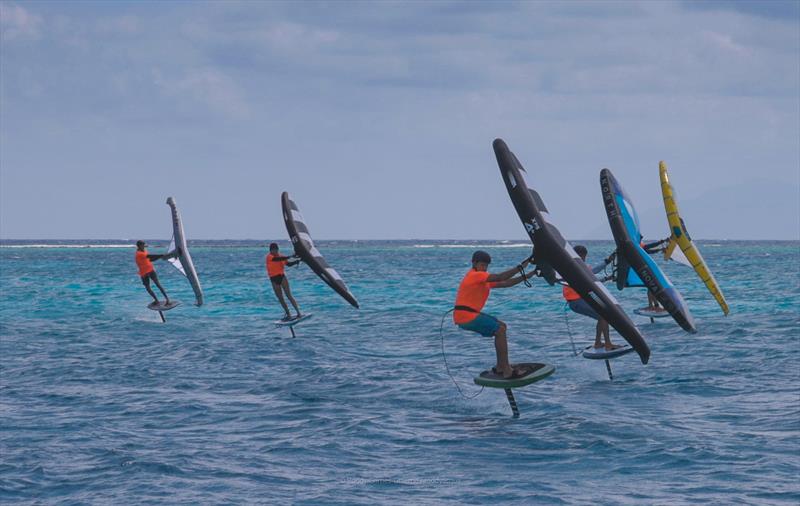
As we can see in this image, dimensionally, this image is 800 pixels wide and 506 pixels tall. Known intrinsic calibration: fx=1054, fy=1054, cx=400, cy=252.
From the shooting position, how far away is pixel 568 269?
15.4 metres

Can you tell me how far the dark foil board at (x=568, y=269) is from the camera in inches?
604

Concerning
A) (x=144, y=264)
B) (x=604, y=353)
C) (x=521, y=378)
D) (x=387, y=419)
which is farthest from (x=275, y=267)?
(x=521, y=378)

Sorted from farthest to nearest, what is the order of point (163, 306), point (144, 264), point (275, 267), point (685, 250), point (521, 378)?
point (163, 306) < point (144, 264) < point (275, 267) < point (685, 250) < point (521, 378)

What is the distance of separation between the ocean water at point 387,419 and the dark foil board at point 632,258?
1.60 m

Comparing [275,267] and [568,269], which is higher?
[568,269]

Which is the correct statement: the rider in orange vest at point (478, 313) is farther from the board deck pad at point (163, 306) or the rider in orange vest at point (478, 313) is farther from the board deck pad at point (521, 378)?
the board deck pad at point (163, 306)

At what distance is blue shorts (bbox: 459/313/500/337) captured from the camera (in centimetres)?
1573

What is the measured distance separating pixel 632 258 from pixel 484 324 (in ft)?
12.6

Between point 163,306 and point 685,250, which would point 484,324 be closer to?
point 685,250

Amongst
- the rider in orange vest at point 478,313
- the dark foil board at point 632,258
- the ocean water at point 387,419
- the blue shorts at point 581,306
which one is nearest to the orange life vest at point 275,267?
the ocean water at point 387,419

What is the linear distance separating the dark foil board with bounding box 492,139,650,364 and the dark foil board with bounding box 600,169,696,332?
6.24 feet

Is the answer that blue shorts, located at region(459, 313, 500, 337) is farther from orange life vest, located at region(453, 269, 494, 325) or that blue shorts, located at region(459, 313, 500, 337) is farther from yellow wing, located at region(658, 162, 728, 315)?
yellow wing, located at region(658, 162, 728, 315)

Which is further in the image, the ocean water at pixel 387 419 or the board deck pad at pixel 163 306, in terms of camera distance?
the board deck pad at pixel 163 306

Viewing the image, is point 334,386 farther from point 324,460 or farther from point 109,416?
point 324,460
